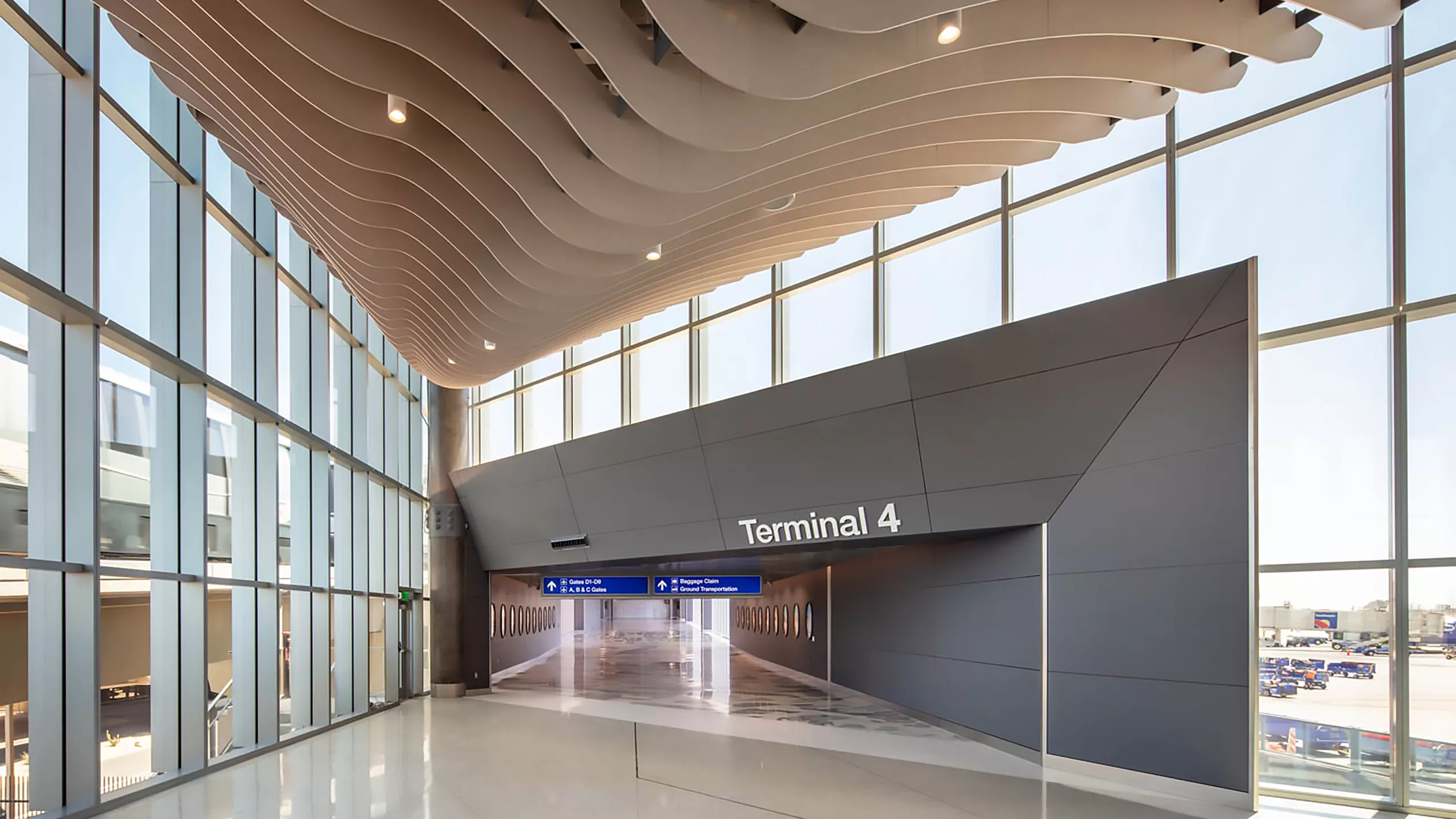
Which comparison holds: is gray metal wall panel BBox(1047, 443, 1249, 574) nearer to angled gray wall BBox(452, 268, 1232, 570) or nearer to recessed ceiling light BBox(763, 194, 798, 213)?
angled gray wall BBox(452, 268, 1232, 570)

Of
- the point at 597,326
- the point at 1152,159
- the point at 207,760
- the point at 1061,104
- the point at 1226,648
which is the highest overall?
the point at 1152,159

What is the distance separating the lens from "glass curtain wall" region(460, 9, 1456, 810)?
8148 millimetres

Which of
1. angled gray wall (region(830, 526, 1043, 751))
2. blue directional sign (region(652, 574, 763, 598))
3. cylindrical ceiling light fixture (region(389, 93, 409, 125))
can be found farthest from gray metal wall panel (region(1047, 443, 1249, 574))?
blue directional sign (region(652, 574, 763, 598))

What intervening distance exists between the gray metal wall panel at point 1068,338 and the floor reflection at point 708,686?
17.3 feet

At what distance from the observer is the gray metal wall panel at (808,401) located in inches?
452

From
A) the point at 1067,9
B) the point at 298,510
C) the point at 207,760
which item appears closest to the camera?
the point at 1067,9

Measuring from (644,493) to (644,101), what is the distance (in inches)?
441

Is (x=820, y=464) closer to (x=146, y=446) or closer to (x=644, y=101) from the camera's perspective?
(x=644, y=101)

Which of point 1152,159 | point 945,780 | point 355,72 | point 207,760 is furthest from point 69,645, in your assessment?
point 1152,159

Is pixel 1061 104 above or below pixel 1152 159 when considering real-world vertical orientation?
below

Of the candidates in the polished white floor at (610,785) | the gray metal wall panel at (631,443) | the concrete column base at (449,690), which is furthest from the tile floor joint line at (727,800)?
the concrete column base at (449,690)

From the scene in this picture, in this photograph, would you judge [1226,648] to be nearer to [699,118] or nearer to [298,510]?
[699,118]

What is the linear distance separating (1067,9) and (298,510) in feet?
42.6

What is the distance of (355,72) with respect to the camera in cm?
548
